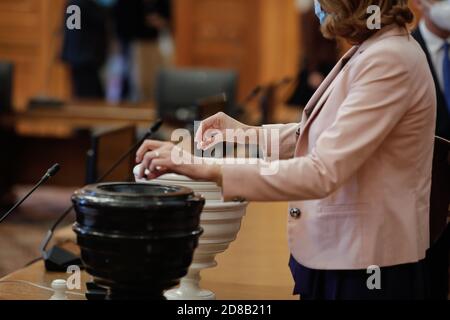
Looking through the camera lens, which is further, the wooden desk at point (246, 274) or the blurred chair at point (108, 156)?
the blurred chair at point (108, 156)

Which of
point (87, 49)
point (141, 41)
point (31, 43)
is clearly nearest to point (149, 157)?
point (87, 49)

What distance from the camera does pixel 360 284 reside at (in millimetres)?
1840

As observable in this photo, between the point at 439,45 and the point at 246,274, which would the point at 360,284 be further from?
the point at 439,45

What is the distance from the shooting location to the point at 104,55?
8758mm

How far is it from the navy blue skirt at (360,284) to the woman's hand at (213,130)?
0.35m

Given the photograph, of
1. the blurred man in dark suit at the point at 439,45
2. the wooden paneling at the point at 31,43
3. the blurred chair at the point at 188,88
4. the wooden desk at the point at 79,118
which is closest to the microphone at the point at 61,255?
the blurred man in dark suit at the point at 439,45

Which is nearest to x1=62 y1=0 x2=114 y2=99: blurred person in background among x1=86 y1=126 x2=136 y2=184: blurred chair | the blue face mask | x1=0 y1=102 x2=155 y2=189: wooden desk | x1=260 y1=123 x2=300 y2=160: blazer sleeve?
x1=0 y1=102 x2=155 y2=189: wooden desk

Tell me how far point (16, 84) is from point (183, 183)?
804 cm

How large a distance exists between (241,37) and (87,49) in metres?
1.93

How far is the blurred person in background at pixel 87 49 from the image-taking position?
8.45m

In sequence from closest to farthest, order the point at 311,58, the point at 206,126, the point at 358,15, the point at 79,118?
the point at 358,15
the point at 206,126
the point at 79,118
the point at 311,58

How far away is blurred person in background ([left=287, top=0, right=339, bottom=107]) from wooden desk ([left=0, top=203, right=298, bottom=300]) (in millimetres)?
3504

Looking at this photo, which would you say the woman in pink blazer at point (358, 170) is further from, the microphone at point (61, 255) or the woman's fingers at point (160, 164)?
the microphone at point (61, 255)

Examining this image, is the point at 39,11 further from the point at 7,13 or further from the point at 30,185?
the point at 30,185
